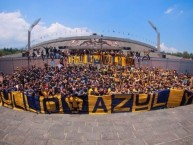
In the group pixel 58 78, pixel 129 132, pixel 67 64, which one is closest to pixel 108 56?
pixel 67 64

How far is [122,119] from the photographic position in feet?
46.3

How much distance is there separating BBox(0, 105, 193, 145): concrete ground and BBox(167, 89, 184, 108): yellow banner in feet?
1.99

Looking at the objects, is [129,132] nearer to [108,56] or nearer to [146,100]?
[146,100]

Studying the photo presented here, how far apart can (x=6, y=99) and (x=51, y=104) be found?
397 centimetres

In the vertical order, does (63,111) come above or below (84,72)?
below

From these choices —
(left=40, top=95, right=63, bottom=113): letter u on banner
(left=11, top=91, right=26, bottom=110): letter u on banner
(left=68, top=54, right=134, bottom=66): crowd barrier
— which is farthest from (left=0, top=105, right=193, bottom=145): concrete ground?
(left=68, top=54, right=134, bottom=66): crowd barrier

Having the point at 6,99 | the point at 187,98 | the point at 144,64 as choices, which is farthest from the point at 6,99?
the point at 144,64

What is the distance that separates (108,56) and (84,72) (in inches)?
201

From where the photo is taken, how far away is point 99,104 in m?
14.5

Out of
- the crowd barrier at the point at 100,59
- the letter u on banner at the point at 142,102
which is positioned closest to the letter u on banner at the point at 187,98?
the letter u on banner at the point at 142,102

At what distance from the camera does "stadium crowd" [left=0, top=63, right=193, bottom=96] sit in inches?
671

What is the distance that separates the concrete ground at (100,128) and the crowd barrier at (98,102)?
0.40m

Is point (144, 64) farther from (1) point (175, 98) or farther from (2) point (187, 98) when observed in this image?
(1) point (175, 98)

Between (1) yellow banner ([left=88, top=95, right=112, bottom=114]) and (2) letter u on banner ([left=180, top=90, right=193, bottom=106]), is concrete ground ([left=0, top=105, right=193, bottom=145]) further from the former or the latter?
(2) letter u on banner ([left=180, top=90, right=193, bottom=106])
